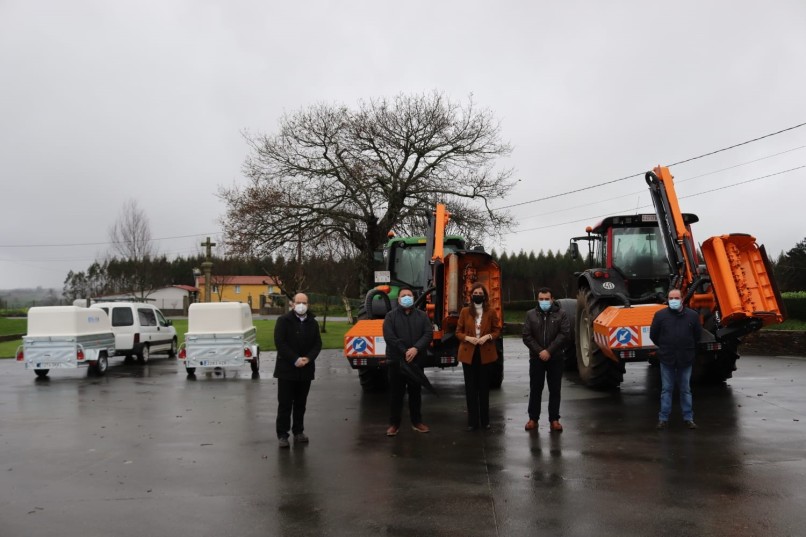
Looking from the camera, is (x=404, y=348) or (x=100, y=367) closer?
(x=404, y=348)

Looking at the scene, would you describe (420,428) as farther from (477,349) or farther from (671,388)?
(671,388)

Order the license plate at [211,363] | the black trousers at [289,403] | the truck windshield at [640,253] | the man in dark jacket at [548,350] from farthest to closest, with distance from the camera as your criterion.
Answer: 1. the license plate at [211,363]
2. the truck windshield at [640,253]
3. the man in dark jacket at [548,350]
4. the black trousers at [289,403]

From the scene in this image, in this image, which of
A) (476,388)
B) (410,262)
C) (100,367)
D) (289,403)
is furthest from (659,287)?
(100,367)

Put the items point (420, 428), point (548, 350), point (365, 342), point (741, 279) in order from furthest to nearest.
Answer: point (365, 342), point (741, 279), point (420, 428), point (548, 350)

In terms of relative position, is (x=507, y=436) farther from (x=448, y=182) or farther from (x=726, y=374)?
(x=448, y=182)

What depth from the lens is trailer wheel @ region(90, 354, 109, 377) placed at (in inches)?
672

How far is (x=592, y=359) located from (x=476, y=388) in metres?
3.75

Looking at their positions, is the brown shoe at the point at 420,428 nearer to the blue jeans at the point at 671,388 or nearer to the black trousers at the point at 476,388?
the black trousers at the point at 476,388

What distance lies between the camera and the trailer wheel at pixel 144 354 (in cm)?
2011

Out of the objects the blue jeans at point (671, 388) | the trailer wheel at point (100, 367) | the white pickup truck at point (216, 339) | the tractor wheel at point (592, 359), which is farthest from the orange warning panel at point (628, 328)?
the trailer wheel at point (100, 367)

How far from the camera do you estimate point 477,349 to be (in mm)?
8656

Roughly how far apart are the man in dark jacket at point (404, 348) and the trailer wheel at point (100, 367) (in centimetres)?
1094

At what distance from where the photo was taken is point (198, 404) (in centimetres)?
1159

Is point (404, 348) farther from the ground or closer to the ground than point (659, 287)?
closer to the ground
